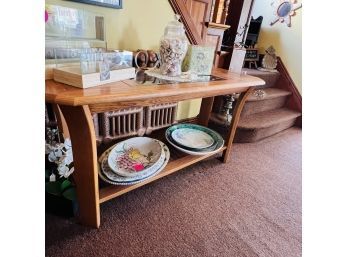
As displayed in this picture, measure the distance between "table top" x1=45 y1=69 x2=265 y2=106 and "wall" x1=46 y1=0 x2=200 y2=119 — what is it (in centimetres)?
53

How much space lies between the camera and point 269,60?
289cm

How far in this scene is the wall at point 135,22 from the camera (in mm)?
1262

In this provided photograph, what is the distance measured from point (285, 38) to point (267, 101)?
3.11 ft

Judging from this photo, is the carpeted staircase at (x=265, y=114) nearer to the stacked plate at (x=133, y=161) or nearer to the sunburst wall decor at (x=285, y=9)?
the sunburst wall decor at (x=285, y=9)

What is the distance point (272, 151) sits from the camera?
2.09 m

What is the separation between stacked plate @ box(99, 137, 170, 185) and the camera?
1090 mm

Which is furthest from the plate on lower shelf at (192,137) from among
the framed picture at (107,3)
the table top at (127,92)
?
the framed picture at (107,3)

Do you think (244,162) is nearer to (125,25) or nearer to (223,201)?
(223,201)

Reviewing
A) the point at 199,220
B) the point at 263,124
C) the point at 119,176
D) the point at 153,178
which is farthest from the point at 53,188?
the point at 263,124

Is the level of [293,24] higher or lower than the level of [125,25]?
higher

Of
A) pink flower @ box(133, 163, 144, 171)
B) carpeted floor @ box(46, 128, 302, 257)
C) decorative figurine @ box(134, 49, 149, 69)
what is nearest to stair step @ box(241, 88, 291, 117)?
carpeted floor @ box(46, 128, 302, 257)
